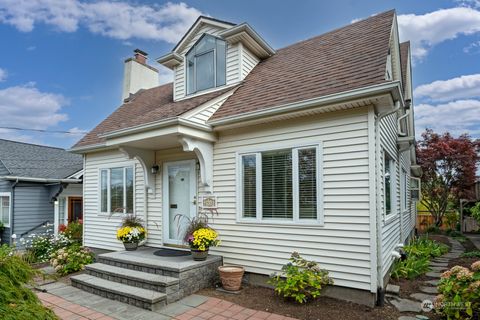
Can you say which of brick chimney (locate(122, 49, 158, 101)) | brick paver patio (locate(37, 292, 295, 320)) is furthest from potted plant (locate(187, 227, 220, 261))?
brick chimney (locate(122, 49, 158, 101))

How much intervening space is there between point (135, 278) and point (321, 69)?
5258 mm

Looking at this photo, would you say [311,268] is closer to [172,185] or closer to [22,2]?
[172,185]

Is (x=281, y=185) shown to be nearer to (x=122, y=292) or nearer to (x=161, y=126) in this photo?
(x=161, y=126)

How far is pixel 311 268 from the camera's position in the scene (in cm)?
457

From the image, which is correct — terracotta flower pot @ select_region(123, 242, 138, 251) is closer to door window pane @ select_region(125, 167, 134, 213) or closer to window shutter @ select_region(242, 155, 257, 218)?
door window pane @ select_region(125, 167, 134, 213)

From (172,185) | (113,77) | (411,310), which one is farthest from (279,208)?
(113,77)

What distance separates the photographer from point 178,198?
6.84m

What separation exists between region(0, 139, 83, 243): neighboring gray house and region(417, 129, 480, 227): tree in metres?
16.4

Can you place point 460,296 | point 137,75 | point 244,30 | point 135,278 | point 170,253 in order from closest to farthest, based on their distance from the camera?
point 460,296, point 135,278, point 170,253, point 244,30, point 137,75

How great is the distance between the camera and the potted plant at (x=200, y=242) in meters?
5.29

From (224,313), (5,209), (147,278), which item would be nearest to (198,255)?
(147,278)

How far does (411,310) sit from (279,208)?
2412 millimetres

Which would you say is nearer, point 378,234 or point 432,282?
point 378,234

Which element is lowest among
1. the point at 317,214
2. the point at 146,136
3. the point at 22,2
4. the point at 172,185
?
the point at 317,214
